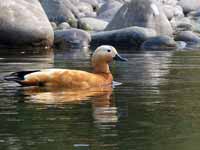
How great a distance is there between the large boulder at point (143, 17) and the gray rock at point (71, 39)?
10.9 feet

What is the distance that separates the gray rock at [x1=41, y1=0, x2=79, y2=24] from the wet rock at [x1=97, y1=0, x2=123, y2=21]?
149cm

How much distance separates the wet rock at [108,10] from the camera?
33594 millimetres

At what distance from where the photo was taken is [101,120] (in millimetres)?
8938

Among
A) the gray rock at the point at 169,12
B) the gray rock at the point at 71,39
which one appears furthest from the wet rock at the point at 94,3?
the gray rock at the point at 71,39

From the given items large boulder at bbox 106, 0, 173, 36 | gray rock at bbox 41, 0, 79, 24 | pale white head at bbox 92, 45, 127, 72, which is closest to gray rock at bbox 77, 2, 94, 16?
gray rock at bbox 41, 0, 79, 24

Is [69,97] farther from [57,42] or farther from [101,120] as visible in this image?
[57,42]

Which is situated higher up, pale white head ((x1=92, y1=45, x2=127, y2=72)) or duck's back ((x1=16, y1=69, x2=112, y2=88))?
pale white head ((x1=92, y1=45, x2=127, y2=72))

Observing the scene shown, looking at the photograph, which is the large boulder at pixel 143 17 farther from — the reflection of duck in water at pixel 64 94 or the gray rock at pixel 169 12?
the reflection of duck in water at pixel 64 94

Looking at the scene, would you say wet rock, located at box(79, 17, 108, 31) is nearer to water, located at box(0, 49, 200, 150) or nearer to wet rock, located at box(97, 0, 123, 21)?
wet rock, located at box(97, 0, 123, 21)

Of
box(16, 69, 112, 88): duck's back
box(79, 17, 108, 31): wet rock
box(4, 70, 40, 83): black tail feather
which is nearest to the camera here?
box(16, 69, 112, 88): duck's back

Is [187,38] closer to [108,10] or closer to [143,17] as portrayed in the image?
[143,17]

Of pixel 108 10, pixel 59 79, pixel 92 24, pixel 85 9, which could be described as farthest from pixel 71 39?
pixel 85 9

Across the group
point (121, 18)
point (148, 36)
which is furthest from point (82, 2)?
point (148, 36)

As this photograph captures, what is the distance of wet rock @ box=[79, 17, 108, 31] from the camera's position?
29.2 m
